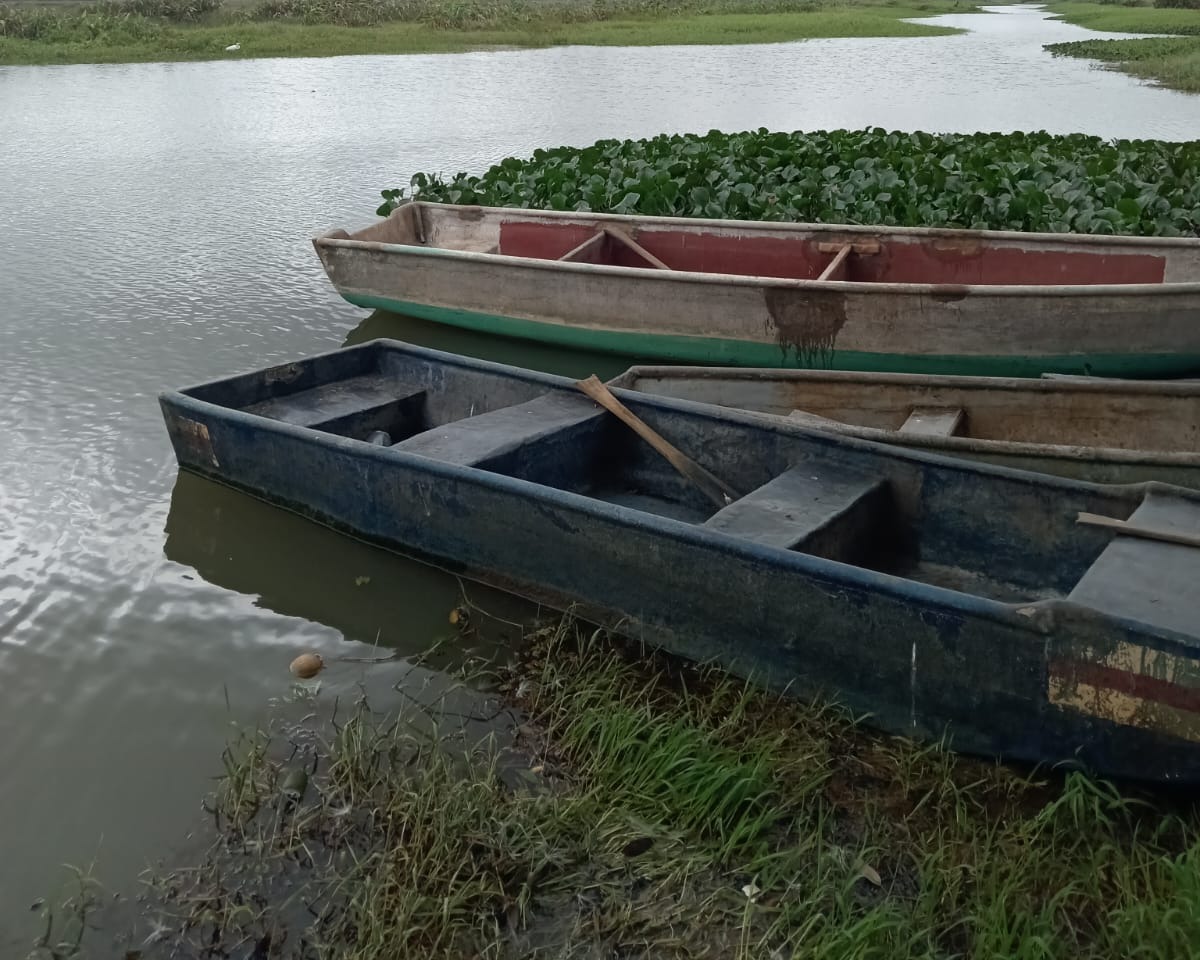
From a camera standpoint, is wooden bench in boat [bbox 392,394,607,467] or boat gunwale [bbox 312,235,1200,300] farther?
boat gunwale [bbox 312,235,1200,300]

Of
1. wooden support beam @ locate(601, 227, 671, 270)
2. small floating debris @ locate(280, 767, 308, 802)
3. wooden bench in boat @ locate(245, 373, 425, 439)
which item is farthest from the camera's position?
wooden support beam @ locate(601, 227, 671, 270)

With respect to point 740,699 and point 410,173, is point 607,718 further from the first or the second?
point 410,173

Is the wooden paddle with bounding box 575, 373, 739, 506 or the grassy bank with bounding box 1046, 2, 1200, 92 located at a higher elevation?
the grassy bank with bounding box 1046, 2, 1200, 92

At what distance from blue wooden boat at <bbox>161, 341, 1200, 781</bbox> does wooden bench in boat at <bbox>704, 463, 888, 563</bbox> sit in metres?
0.01

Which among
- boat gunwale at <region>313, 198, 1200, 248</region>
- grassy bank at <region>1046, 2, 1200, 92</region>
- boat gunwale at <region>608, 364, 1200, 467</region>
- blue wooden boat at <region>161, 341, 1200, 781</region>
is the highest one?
grassy bank at <region>1046, 2, 1200, 92</region>

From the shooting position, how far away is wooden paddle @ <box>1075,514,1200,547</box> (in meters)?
3.29

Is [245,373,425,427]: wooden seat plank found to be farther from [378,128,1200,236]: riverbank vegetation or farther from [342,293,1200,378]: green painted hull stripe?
[378,128,1200,236]: riverbank vegetation

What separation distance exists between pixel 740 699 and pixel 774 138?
7.19 meters

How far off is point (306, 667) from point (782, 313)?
3.41 m

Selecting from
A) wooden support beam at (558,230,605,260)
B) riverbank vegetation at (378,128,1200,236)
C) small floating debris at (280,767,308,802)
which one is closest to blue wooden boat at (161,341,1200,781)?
small floating debris at (280,767,308,802)

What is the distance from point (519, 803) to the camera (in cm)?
308

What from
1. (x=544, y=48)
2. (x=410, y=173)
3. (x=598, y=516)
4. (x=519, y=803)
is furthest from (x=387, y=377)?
(x=544, y=48)

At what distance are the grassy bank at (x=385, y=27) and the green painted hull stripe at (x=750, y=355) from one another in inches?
810

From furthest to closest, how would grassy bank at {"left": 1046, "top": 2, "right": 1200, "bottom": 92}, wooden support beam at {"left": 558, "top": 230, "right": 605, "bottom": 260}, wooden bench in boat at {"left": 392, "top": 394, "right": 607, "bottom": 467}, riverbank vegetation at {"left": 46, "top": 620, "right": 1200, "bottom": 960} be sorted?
grassy bank at {"left": 1046, "top": 2, "right": 1200, "bottom": 92} → wooden support beam at {"left": 558, "top": 230, "right": 605, "bottom": 260} → wooden bench in boat at {"left": 392, "top": 394, "right": 607, "bottom": 467} → riverbank vegetation at {"left": 46, "top": 620, "right": 1200, "bottom": 960}
